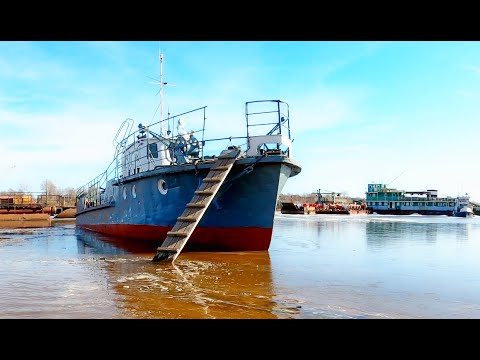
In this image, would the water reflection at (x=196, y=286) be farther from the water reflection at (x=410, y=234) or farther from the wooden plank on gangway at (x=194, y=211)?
the water reflection at (x=410, y=234)

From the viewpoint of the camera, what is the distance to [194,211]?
32.8ft

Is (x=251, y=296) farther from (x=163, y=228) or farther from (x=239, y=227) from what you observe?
(x=163, y=228)

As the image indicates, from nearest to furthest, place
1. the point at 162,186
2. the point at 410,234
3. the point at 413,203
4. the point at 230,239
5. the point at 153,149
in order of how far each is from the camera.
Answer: the point at 230,239 → the point at 162,186 → the point at 153,149 → the point at 410,234 → the point at 413,203

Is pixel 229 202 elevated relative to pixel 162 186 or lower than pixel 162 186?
lower

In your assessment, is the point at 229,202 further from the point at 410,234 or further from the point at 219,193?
the point at 410,234

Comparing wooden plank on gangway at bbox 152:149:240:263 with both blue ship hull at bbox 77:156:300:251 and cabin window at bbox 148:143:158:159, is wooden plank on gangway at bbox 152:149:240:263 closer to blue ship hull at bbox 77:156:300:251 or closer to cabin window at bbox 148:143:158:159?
blue ship hull at bbox 77:156:300:251

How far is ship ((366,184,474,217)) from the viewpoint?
70125 mm

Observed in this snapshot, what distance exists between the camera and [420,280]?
8.16 m

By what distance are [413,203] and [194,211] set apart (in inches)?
2735

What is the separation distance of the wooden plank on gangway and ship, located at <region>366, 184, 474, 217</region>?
65644mm

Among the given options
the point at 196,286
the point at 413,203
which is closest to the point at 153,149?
the point at 196,286

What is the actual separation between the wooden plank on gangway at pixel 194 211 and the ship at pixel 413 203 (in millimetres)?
65644

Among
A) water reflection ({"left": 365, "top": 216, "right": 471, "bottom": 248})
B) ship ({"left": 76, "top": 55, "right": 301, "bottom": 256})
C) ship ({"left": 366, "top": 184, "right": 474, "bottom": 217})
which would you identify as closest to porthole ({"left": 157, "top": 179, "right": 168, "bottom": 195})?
ship ({"left": 76, "top": 55, "right": 301, "bottom": 256})
